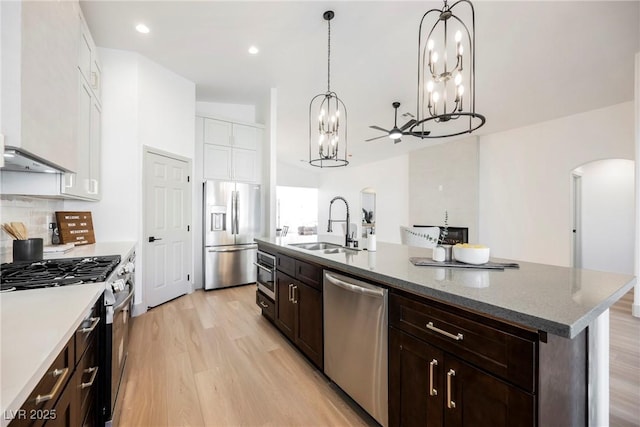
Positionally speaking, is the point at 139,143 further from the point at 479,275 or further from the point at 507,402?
the point at 507,402

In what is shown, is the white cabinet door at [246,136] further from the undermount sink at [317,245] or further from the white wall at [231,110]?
the undermount sink at [317,245]

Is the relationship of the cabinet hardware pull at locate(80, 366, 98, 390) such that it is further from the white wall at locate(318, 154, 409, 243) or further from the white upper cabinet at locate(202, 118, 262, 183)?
the white wall at locate(318, 154, 409, 243)

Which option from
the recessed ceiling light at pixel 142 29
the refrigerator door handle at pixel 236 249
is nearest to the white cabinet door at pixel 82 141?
the recessed ceiling light at pixel 142 29

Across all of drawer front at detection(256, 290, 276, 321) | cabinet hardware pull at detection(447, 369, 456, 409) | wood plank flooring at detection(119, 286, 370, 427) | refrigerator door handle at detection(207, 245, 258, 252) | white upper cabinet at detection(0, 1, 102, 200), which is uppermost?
white upper cabinet at detection(0, 1, 102, 200)

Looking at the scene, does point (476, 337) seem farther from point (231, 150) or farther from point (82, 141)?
point (231, 150)

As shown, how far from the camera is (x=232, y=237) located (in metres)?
4.37

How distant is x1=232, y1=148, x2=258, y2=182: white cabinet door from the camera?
4605 mm

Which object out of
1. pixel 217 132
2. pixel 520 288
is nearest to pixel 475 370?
pixel 520 288

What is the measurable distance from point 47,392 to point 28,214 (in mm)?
2126

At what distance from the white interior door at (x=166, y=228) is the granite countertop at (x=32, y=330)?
2442 millimetres

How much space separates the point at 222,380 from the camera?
197cm

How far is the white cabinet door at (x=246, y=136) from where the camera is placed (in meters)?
4.61

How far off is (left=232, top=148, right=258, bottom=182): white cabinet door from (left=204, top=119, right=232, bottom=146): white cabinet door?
0.77 feet

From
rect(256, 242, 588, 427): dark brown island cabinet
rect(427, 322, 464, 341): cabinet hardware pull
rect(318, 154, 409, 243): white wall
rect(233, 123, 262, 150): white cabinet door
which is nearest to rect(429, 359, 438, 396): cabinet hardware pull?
rect(256, 242, 588, 427): dark brown island cabinet
